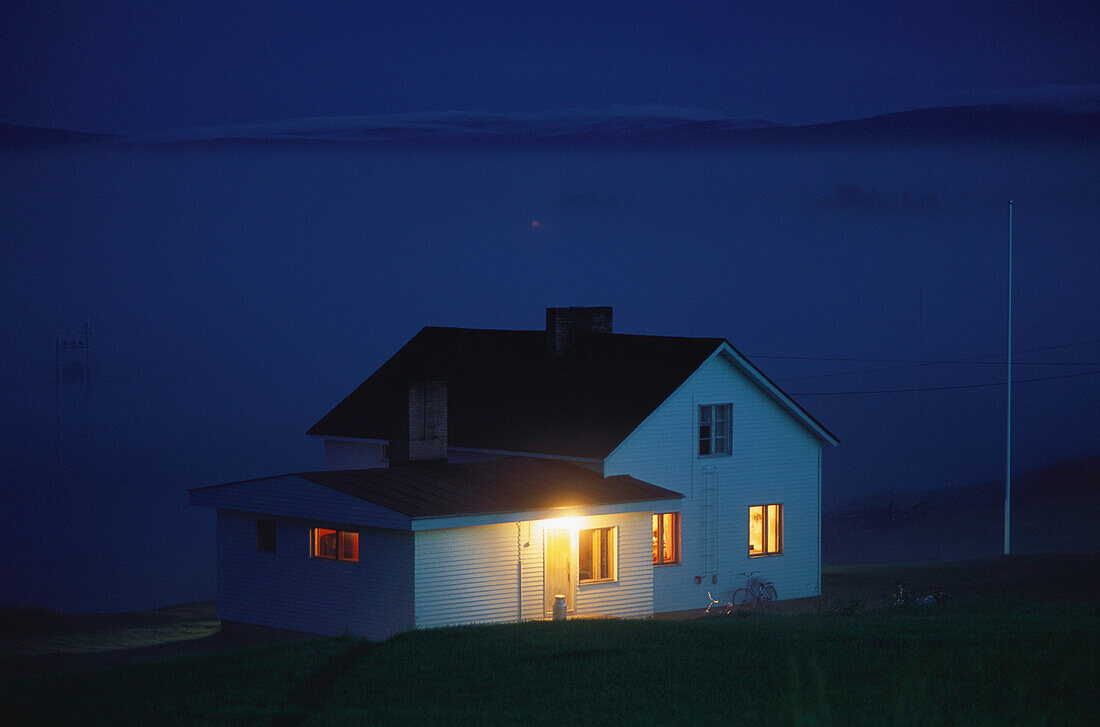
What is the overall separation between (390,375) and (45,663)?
16.1 metres

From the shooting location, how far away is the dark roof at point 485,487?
103 ft

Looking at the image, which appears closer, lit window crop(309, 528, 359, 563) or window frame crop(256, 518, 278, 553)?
lit window crop(309, 528, 359, 563)

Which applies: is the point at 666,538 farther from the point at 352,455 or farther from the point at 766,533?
the point at 352,455

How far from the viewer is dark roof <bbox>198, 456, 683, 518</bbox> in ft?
103

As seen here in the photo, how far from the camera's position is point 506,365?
42.5m

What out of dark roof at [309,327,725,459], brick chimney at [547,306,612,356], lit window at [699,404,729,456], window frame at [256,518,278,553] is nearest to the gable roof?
dark roof at [309,327,725,459]

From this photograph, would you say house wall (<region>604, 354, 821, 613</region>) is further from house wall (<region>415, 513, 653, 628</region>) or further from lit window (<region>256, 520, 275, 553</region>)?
lit window (<region>256, 520, 275, 553</region>)

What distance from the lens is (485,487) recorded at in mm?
Answer: 33594

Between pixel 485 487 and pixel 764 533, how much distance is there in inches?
361

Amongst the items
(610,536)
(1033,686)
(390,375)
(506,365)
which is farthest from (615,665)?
(390,375)

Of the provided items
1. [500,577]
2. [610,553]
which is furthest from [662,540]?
[500,577]

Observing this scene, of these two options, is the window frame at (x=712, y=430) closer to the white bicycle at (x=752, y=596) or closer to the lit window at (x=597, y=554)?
A: the white bicycle at (x=752, y=596)

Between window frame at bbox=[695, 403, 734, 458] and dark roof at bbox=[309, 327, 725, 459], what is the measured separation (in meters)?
1.30

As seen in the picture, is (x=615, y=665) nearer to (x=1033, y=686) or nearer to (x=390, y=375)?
(x=1033, y=686)
